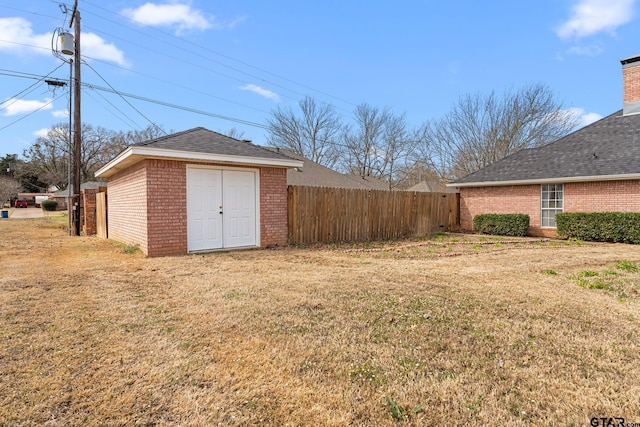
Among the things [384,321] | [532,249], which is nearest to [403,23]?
[532,249]

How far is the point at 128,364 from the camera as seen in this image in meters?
2.62

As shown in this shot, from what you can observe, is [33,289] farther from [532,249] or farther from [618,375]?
[532,249]

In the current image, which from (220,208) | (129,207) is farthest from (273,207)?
(129,207)

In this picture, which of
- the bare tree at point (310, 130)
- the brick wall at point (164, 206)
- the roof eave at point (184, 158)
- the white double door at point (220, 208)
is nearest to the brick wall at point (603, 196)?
the roof eave at point (184, 158)

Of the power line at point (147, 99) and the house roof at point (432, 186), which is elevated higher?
the power line at point (147, 99)

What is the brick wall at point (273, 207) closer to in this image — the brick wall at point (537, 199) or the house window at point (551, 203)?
the brick wall at point (537, 199)

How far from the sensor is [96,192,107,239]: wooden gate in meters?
12.3

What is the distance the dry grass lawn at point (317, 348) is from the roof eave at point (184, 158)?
2.82 metres

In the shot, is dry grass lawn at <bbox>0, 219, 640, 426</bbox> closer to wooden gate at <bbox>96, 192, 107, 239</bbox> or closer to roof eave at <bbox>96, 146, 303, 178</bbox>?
roof eave at <bbox>96, 146, 303, 178</bbox>

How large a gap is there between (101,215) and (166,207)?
672 cm

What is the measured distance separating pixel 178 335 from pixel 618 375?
11.5 ft

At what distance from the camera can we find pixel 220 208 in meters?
8.68

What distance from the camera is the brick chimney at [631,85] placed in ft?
45.6

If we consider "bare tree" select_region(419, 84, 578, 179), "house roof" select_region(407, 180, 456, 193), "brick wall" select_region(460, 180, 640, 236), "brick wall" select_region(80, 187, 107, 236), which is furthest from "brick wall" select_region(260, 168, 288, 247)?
"house roof" select_region(407, 180, 456, 193)
